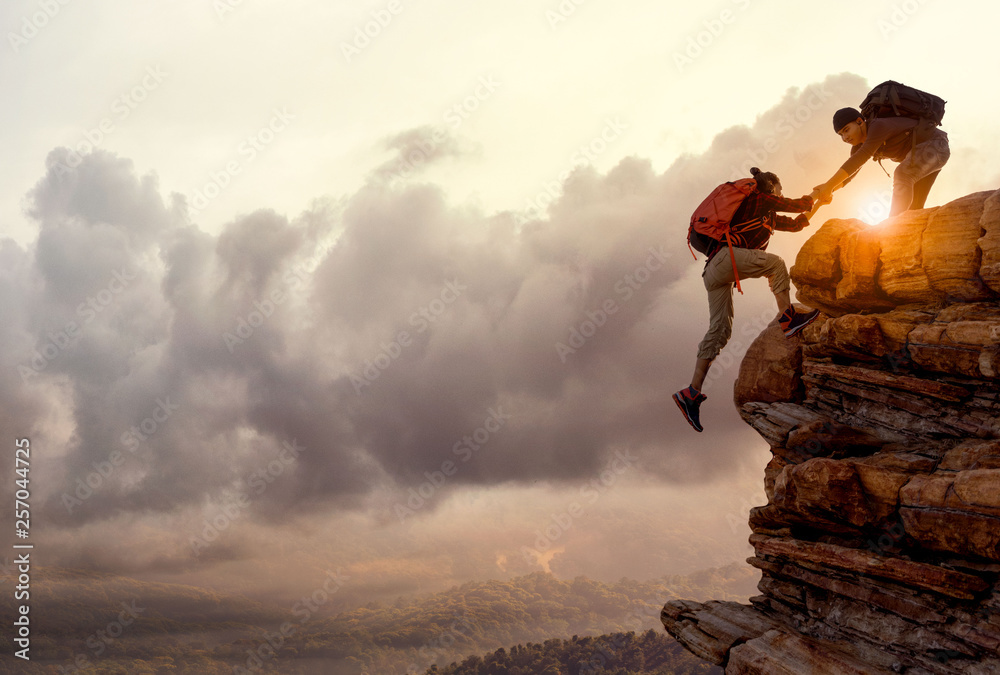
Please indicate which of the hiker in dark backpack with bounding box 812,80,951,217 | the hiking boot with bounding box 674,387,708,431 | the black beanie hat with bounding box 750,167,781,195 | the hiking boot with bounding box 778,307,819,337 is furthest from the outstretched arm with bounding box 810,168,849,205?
the hiking boot with bounding box 674,387,708,431

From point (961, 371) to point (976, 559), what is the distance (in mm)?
5550

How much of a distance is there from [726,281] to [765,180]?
140 inches

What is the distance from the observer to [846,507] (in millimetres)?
18547

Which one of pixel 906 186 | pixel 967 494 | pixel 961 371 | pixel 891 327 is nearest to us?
pixel 967 494

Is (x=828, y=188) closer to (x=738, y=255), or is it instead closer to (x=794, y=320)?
(x=738, y=255)

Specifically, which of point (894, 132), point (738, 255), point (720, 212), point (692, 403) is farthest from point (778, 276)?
point (894, 132)

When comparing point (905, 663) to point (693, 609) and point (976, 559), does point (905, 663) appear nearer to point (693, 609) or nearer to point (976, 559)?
point (976, 559)

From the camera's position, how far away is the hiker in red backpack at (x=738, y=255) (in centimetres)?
2056

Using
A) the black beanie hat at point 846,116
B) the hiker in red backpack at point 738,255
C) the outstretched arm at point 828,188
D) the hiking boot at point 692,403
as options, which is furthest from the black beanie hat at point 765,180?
the hiking boot at point 692,403

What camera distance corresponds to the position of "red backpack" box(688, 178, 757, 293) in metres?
20.6

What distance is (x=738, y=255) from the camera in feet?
68.3

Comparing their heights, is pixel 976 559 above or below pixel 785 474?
below

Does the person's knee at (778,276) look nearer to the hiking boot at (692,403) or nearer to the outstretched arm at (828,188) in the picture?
the outstretched arm at (828,188)

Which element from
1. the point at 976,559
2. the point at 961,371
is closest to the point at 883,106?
the point at 961,371
